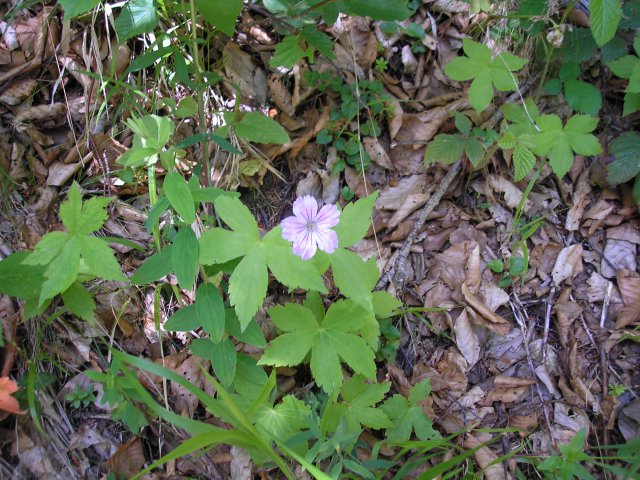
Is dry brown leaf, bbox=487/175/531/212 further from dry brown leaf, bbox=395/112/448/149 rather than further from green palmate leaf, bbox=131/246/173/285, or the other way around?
green palmate leaf, bbox=131/246/173/285

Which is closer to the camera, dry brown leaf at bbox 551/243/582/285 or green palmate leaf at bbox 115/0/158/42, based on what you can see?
green palmate leaf at bbox 115/0/158/42

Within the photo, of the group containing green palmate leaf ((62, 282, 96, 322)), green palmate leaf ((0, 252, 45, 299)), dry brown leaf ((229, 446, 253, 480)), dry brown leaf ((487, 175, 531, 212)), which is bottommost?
dry brown leaf ((229, 446, 253, 480))

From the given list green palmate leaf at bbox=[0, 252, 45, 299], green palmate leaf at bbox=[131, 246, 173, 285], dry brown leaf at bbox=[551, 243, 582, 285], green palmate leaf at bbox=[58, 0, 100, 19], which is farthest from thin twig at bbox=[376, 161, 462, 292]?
green palmate leaf at bbox=[58, 0, 100, 19]

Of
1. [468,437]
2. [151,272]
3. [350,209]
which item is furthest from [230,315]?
[468,437]

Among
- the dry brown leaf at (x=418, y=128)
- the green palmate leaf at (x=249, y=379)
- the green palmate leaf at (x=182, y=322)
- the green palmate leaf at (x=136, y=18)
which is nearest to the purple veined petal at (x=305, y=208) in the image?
the green palmate leaf at (x=182, y=322)

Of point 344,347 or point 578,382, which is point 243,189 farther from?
point 578,382

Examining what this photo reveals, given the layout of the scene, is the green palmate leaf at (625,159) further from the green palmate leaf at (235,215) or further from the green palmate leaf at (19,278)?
the green palmate leaf at (19,278)
